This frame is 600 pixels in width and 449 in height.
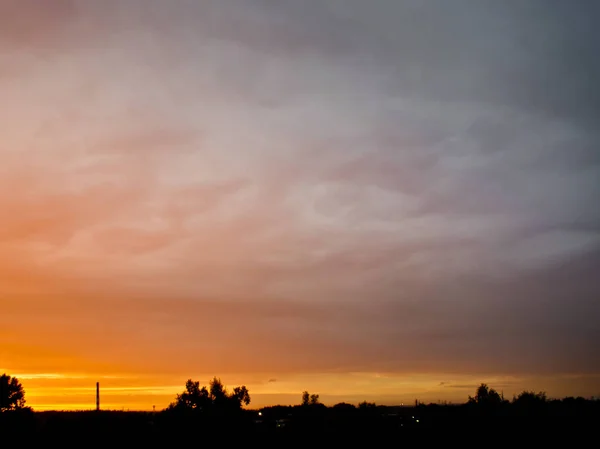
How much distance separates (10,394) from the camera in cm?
7900

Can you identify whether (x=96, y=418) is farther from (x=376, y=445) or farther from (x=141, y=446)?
(x=376, y=445)

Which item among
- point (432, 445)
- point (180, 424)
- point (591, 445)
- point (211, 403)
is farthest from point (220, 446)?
point (211, 403)

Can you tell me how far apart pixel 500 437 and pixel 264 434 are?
22595mm

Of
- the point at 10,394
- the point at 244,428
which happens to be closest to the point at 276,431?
the point at 244,428

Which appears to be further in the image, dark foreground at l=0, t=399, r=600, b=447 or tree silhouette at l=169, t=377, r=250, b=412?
tree silhouette at l=169, t=377, r=250, b=412

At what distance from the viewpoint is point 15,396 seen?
7956 centimetres

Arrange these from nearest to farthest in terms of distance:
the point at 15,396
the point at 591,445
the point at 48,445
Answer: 1. the point at 591,445
2. the point at 48,445
3. the point at 15,396

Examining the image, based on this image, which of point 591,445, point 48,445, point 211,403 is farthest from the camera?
point 211,403

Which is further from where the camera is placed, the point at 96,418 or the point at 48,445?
the point at 96,418

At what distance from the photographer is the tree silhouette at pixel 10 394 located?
77.8 m

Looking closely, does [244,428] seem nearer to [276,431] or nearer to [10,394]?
[276,431]

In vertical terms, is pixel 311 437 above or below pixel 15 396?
below

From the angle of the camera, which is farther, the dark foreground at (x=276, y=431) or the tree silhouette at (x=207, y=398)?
the tree silhouette at (x=207, y=398)

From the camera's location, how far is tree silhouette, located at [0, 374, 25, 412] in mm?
77750
